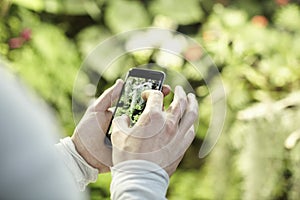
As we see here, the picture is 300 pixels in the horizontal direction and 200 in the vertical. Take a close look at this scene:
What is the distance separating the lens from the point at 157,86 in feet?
4.95

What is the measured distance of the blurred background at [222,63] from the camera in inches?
93.2

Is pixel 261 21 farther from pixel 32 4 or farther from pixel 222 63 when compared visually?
pixel 32 4

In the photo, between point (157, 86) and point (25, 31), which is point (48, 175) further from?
point (25, 31)

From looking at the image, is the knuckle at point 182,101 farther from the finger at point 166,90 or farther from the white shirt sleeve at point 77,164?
the white shirt sleeve at point 77,164

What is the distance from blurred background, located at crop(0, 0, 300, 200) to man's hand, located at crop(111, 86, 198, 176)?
92 centimetres

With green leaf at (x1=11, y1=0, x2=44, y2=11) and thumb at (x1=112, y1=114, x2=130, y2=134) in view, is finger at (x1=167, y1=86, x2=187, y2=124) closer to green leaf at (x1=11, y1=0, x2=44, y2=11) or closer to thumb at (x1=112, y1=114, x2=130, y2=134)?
thumb at (x1=112, y1=114, x2=130, y2=134)

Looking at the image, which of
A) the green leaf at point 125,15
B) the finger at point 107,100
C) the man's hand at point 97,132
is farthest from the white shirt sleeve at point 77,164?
the green leaf at point 125,15

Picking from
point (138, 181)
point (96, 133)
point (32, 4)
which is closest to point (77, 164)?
point (96, 133)

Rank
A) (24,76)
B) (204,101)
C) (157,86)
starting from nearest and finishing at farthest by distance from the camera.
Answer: (157,86) → (204,101) → (24,76)

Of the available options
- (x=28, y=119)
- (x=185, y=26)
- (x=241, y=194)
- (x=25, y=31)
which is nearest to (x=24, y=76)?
(x=25, y=31)

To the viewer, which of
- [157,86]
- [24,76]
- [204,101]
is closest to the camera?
[157,86]

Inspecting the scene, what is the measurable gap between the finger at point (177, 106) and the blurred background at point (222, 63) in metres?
0.84

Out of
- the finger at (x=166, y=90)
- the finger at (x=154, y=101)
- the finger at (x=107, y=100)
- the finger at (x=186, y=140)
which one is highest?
the finger at (x=154, y=101)

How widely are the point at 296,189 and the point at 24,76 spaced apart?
919 mm
